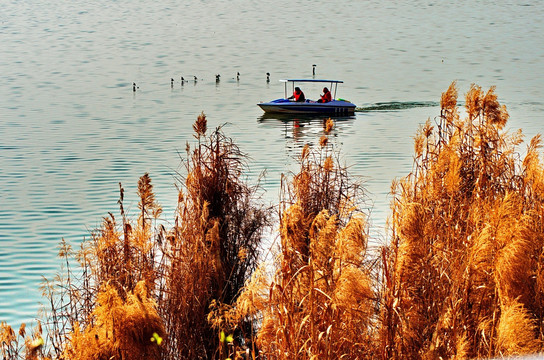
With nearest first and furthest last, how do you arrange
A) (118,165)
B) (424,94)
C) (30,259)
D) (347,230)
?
1. (347,230)
2. (30,259)
3. (118,165)
4. (424,94)

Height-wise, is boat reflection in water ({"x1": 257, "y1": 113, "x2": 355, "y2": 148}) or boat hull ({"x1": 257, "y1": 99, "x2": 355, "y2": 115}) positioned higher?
boat hull ({"x1": 257, "y1": 99, "x2": 355, "y2": 115})

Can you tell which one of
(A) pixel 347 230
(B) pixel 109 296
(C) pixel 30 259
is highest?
(A) pixel 347 230

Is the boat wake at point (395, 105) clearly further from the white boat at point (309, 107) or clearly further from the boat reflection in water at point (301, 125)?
the boat reflection in water at point (301, 125)

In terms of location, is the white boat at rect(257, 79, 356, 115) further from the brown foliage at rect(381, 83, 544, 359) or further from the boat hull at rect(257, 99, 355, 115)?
the brown foliage at rect(381, 83, 544, 359)

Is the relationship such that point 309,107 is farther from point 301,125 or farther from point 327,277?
point 327,277

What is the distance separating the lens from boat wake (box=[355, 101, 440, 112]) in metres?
33.1

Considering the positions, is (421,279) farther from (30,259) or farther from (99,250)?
(30,259)

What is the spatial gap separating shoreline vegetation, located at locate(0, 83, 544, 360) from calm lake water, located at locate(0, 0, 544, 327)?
Answer: 6.83 ft

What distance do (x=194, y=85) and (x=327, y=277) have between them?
3561 cm

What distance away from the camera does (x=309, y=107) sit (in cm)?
3262

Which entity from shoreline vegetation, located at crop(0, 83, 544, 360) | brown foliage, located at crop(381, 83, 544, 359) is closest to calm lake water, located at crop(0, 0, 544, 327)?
shoreline vegetation, located at crop(0, 83, 544, 360)

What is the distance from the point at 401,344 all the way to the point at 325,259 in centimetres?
89

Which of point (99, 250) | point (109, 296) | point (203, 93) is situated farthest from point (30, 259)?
point (203, 93)

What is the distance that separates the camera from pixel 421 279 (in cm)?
643
